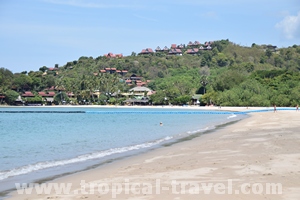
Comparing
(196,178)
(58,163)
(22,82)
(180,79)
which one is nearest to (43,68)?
(22,82)

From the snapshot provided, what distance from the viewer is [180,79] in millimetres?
118438

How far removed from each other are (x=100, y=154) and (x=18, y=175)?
5111 millimetres

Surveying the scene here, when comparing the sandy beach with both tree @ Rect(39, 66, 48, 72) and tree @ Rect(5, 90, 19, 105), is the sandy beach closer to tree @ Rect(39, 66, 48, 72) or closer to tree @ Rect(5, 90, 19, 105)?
tree @ Rect(5, 90, 19, 105)

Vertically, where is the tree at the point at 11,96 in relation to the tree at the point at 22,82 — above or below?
→ below

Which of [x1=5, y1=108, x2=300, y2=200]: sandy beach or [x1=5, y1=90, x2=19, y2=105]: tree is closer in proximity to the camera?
[x1=5, y1=108, x2=300, y2=200]: sandy beach

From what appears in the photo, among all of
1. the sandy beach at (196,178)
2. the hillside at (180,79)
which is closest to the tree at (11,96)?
the hillside at (180,79)

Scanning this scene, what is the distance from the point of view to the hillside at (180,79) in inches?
3223

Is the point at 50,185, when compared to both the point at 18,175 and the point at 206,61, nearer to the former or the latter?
the point at 18,175

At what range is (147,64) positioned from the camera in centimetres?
15838

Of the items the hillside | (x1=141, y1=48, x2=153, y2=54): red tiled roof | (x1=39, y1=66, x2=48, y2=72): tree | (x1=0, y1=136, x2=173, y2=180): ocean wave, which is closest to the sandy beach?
(x1=0, y1=136, x2=173, y2=180): ocean wave

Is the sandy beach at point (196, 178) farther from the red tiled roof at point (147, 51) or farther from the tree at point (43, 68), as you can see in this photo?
the red tiled roof at point (147, 51)

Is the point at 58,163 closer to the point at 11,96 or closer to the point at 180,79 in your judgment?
the point at 11,96

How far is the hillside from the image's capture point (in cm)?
8188

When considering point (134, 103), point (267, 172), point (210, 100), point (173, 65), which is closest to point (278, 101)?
point (210, 100)
